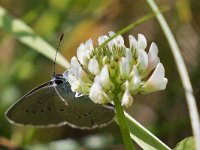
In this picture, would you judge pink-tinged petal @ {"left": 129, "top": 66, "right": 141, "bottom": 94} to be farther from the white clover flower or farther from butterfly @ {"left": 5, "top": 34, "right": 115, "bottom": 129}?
butterfly @ {"left": 5, "top": 34, "right": 115, "bottom": 129}

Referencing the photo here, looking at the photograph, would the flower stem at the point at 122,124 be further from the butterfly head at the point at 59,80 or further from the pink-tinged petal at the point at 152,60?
the butterfly head at the point at 59,80

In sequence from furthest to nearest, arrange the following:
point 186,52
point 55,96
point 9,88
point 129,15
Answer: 1. point 129,15
2. point 9,88
3. point 186,52
4. point 55,96

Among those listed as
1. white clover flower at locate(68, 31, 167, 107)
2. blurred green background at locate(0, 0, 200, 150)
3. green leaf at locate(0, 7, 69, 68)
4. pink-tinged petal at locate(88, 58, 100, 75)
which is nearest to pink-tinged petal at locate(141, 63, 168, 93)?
white clover flower at locate(68, 31, 167, 107)

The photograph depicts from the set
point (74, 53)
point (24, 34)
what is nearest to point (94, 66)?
point (24, 34)

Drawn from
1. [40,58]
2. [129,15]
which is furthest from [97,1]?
[40,58]

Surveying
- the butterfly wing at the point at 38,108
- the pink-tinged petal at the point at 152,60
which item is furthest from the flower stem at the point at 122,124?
the butterfly wing at the point at 38,108

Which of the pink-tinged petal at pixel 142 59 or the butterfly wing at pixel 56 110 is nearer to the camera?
the pink-tinged petal at pixel 142 59

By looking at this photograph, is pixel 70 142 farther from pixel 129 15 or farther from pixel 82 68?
pixel 82 68
